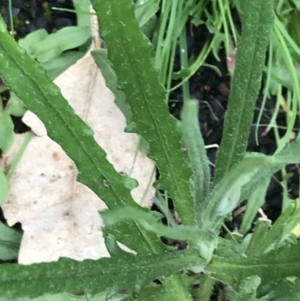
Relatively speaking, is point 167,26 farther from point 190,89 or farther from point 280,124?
point 280,124

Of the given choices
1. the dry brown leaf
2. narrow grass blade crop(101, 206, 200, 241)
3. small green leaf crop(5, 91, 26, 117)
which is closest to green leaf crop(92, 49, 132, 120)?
the dry brown leaf

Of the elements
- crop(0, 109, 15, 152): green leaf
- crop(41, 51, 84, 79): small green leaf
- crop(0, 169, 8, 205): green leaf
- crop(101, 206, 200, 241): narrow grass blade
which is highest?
crop(101, 206, 200, 241): narrow grass blade

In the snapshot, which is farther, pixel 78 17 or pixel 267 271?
pixel 78 17

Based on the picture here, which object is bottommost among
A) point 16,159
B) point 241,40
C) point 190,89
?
point 16,159

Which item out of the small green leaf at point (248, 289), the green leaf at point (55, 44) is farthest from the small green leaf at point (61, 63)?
the small green leaf at point (248, 289)

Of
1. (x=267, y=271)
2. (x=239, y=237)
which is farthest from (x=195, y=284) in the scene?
(x=267, y=271)

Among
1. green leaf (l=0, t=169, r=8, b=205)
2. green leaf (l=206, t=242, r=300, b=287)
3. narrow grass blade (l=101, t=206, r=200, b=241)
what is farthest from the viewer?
green leaf (l=0, t=169, r=8, b=205)

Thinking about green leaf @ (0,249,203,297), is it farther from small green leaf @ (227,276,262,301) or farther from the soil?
the soil
